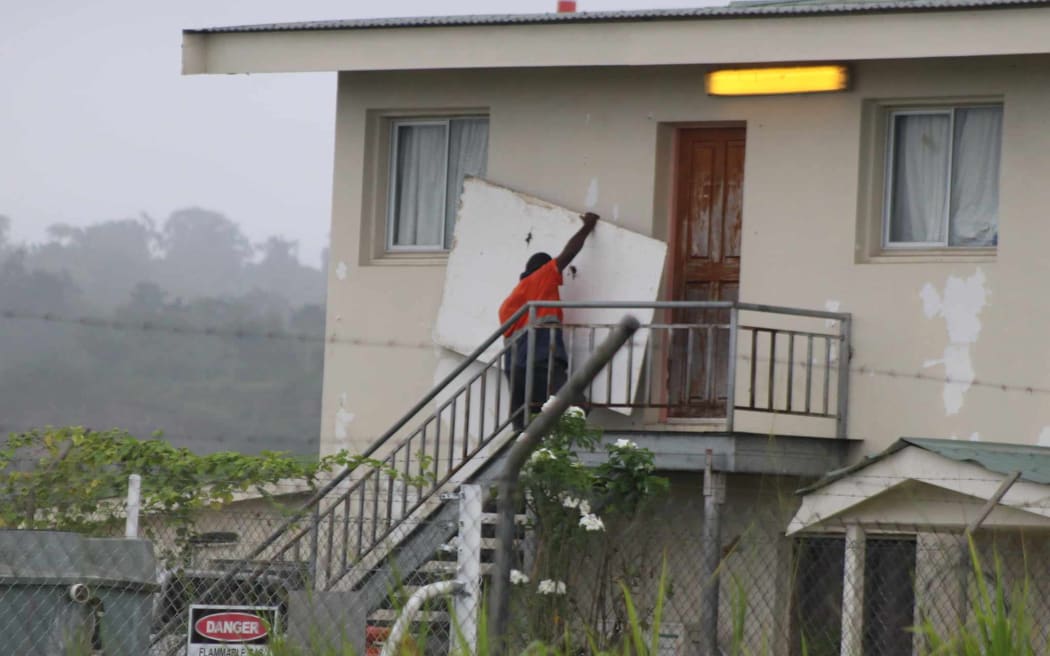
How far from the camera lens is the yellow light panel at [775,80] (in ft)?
49.8

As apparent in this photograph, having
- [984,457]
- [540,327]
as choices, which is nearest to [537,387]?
[540,327]

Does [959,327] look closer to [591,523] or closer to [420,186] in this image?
[591,523]

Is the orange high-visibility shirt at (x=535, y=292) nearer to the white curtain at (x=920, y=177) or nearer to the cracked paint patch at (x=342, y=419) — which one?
the cracked paint patch at (x=342, y=419)

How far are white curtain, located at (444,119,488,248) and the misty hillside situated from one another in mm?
1746

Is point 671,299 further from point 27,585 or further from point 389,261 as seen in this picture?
point 27,585

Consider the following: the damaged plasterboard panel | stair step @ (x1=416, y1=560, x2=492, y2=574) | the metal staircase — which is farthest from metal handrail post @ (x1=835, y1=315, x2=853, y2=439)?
stair step @ (x1=416, y1=560, x2=492, y2=574)

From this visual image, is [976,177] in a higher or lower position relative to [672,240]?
higher

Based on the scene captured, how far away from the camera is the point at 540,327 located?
1501 centimetres

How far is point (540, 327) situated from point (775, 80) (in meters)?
2.74

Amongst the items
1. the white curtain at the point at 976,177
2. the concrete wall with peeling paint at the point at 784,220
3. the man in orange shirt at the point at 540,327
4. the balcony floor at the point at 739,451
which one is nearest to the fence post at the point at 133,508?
the man in orange shirt at the point at 540,327

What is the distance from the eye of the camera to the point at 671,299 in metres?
16.1

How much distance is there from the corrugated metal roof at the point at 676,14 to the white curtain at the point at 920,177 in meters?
0.99

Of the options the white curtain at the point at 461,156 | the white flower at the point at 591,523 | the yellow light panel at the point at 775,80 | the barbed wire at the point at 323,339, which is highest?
the yellow light panel at the point at 775,80

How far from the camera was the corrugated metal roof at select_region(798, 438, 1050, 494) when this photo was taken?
42.9 ft
